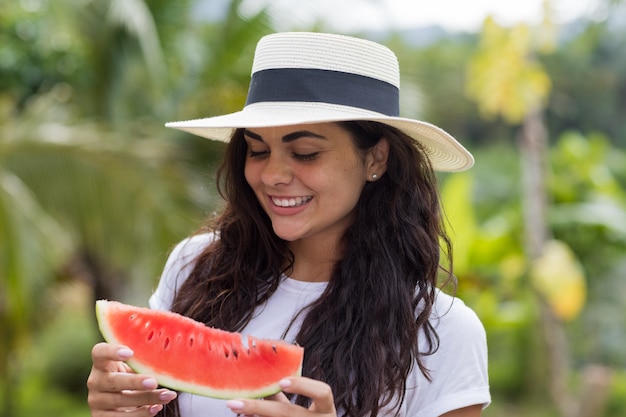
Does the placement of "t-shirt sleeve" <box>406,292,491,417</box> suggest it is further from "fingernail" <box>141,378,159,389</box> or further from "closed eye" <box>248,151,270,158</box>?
"fingernail" <box>141,378,159,389</box>

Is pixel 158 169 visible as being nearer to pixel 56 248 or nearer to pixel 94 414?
pixel 56 248

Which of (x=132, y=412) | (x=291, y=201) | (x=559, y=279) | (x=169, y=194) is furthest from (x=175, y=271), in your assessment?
(x=559, y=279)

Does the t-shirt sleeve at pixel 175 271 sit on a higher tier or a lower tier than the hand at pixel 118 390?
higher

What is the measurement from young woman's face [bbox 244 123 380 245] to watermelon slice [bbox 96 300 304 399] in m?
0.30

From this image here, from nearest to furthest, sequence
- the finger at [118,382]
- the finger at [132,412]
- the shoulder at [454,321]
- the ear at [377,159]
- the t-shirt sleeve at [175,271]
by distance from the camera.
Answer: the finger at [118,382]
the finger at [132,412]
the shoulder at [454,321]
the ear at [377,159]
the t-shirt sleeve at [175,271]

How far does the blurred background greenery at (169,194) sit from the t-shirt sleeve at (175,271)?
139 cm

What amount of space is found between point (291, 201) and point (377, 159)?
30 centimetres

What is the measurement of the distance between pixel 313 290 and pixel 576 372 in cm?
1124

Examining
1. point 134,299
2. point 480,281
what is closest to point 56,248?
point 134,299

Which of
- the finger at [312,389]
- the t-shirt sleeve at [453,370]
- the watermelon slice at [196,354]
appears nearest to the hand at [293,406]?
the finger at [312,389]

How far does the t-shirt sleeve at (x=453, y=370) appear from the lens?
2016 millimetres

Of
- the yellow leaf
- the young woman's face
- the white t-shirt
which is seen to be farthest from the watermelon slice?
the yellow leaf

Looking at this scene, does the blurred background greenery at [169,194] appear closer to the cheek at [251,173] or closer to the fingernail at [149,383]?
the cheek at [251,173]

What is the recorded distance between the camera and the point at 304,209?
2051mm
